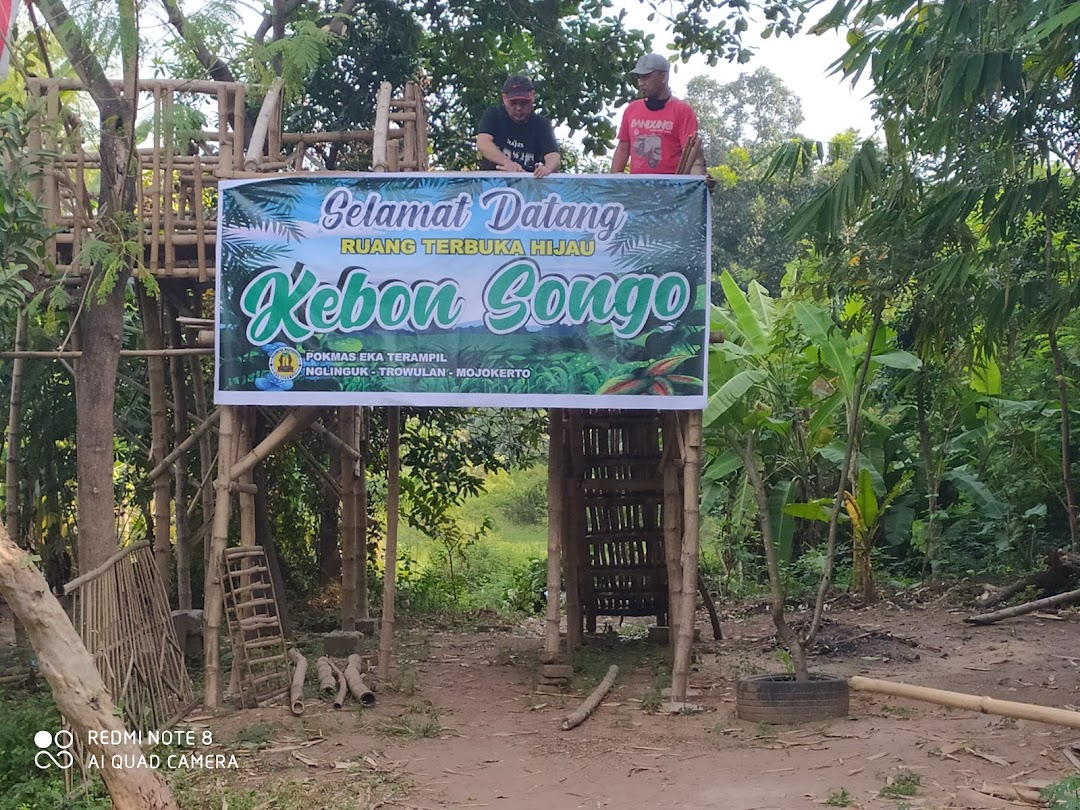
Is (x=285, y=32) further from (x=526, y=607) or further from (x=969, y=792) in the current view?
(x=969, y=792)

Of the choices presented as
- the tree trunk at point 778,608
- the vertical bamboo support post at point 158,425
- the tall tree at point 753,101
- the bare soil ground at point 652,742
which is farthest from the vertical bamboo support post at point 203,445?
the tall tree at point 753,101

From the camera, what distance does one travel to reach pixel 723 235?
2097 cm

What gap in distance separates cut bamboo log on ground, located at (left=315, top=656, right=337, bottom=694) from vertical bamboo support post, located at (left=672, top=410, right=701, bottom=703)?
2298 mm

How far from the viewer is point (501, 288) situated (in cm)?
760

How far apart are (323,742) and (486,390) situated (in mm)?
2372

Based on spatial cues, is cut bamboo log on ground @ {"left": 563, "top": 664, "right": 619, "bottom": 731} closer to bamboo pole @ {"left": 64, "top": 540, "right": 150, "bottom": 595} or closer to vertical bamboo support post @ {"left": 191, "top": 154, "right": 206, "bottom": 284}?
bamboo pole @ {"left": 64, "top": 540, "right": 150, "bottom": 595}

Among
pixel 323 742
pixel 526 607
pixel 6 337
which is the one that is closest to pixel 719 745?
pixel 323 742

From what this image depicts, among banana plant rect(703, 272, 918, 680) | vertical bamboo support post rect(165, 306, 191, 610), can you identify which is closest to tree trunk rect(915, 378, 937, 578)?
banana plant rect(703, 272, 918, 680)

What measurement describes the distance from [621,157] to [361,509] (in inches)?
148

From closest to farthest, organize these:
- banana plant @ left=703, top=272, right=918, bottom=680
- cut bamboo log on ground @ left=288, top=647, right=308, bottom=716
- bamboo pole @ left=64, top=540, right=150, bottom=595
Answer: bamboo pole @ left=64, top=540, right=150, bottom=595, cut bamboo log on ground @ left=288, top=647, right=308, bottom=716, banana plant @ left=703, top=272, right=918, bottom=680

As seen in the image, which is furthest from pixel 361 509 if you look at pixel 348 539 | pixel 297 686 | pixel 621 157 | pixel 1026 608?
pixel 1026 608

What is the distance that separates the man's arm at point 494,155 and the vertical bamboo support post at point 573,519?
2.27 metres

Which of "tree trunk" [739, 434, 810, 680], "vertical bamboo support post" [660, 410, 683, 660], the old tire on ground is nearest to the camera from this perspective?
the old tire on ground

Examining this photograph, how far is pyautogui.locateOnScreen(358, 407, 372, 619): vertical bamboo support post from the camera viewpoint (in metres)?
9.91
